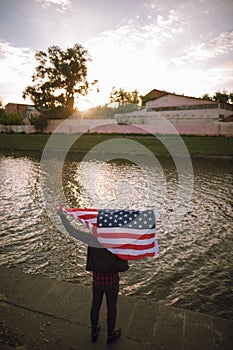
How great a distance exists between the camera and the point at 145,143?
3189 cm

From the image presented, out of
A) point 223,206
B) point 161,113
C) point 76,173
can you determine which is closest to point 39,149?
point 76,173

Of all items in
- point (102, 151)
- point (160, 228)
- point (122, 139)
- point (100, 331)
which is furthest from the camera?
point (122, 139)

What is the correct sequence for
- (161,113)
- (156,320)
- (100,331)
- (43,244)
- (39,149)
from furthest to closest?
(161,113)
(39,149)
(43,244)
(156,320)
(100,331)

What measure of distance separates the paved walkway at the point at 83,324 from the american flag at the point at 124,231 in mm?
1311

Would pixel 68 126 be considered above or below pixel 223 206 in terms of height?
above

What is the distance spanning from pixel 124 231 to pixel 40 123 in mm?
46439

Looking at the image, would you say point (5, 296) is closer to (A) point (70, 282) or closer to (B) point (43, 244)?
(A) point (70, 282)

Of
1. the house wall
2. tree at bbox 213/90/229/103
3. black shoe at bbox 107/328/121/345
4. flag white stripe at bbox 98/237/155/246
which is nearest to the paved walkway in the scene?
black shoe at bbox 107/328/121/345

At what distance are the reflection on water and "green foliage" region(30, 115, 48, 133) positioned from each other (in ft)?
116

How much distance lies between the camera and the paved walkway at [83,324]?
134 inches

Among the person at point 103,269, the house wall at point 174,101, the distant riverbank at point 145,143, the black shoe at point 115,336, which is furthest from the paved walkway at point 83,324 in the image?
the house wall at point 174,101

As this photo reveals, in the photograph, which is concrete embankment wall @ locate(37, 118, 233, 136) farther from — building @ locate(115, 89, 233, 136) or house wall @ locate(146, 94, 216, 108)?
house wall @ locate(146, 94, 216, 108)

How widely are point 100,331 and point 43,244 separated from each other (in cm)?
352

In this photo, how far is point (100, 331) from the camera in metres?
3.61
